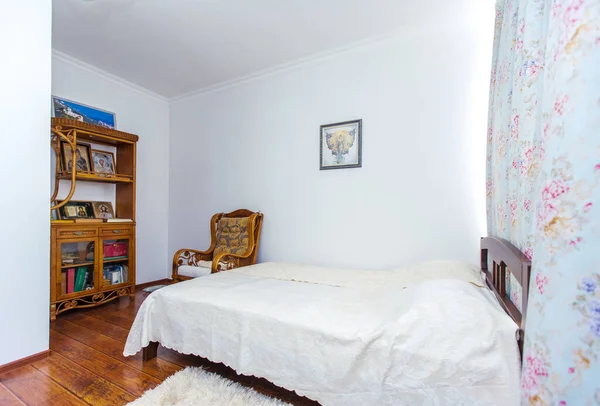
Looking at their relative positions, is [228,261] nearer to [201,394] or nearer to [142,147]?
[201,394]

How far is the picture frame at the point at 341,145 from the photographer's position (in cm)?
289

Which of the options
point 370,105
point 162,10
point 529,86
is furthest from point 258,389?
point 162,10

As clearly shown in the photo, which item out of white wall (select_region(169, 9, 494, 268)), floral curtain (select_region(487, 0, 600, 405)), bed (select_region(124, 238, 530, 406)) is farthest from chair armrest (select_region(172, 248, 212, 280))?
floral curtain (select_region(487, 0, 600, 405))

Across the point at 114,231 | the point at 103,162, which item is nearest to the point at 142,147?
the point at 103,162

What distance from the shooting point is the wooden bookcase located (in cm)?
277

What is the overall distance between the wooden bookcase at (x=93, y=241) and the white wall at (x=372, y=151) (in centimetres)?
93

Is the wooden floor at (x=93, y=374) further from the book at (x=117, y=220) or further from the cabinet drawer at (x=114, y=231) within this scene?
the book at (x=117, y=220)

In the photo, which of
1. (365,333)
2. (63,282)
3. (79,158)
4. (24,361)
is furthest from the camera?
(79,158)

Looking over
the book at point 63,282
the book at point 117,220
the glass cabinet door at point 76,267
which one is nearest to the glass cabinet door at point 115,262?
the glass cabinet door at point 76,267

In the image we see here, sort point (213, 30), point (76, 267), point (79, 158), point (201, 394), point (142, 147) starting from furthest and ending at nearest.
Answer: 1. point (142, 147)
2. point (79, 158)
3. point (76, 267)
4. point (213, 30)
5. point (201, 394)

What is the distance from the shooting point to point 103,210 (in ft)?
11.3

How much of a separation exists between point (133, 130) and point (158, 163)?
1.77 feet

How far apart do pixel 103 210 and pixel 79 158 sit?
66 centimetres

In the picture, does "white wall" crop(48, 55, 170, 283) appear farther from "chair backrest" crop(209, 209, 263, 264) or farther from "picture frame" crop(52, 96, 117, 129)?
"chair backrest" crop(209, 209, 263, 264)
